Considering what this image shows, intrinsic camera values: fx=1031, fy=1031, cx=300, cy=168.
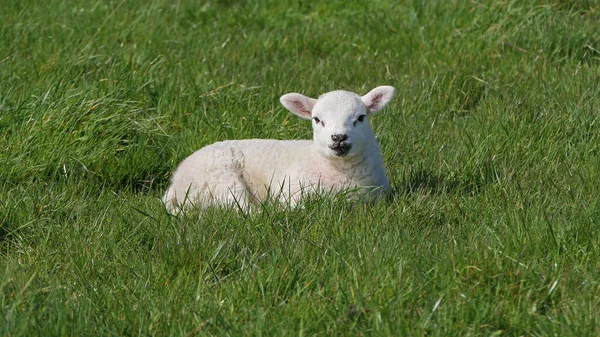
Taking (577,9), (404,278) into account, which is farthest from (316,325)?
(577,9)

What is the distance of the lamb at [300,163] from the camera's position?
17.9 ft

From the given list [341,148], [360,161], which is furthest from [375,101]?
[341,148]

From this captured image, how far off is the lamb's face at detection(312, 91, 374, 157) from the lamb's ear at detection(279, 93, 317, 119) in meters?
0.16

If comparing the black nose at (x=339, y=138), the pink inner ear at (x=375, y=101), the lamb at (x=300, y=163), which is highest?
the pink inner ear at (x=375, y=101)

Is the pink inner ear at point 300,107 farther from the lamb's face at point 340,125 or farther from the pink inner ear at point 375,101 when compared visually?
the pink inner ear at point 375,101

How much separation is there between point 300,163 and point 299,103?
0.35 meters

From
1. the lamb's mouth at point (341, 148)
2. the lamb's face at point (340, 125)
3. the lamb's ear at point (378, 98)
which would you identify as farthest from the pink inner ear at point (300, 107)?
the lamb's mouth at point (341, 148)

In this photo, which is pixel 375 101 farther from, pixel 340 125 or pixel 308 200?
pixel 308 200

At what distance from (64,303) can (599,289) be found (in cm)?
209

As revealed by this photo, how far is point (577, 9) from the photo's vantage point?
8.30 meters

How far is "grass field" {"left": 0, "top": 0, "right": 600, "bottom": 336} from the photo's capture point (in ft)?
13.0

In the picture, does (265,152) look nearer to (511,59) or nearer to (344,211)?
(344,211)

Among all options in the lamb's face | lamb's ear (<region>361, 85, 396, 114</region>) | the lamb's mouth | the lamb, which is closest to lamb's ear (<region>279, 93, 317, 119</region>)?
the lamb

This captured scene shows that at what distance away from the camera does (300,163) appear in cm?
575
